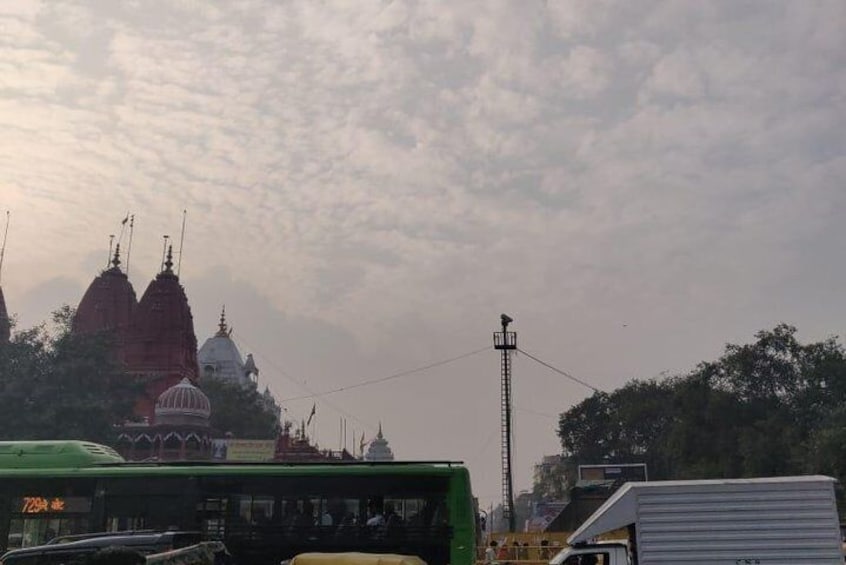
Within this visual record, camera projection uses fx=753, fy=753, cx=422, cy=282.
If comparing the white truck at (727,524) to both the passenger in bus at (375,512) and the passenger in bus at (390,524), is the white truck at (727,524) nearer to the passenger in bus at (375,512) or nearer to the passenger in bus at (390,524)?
the passenger in bus at (390,524)

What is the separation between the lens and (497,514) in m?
160

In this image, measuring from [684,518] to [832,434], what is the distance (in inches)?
1322

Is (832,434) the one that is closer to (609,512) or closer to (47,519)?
(609,512)

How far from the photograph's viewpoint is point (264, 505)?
15.1m

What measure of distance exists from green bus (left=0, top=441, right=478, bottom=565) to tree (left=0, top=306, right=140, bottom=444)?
34674mm

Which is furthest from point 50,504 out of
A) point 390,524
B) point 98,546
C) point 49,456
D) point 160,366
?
point 160,366

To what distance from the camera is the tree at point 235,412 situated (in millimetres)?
74375

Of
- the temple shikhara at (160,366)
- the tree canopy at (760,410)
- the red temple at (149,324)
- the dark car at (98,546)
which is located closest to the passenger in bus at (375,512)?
the dark car at (98,546)

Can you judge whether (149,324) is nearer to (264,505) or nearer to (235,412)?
(235,412)

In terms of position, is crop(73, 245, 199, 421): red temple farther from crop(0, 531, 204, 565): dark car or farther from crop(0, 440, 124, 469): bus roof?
crop(0, 531, 204, 565): dark car

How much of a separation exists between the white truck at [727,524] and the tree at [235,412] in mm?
66036

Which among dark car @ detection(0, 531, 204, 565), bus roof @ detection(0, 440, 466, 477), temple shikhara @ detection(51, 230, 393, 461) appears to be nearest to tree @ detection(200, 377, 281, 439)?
temple shikhara @ detection(51, 230, 393, 461)

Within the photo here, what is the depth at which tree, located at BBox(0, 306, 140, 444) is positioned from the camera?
46625 millimetres

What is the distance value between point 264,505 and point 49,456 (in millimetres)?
5038
